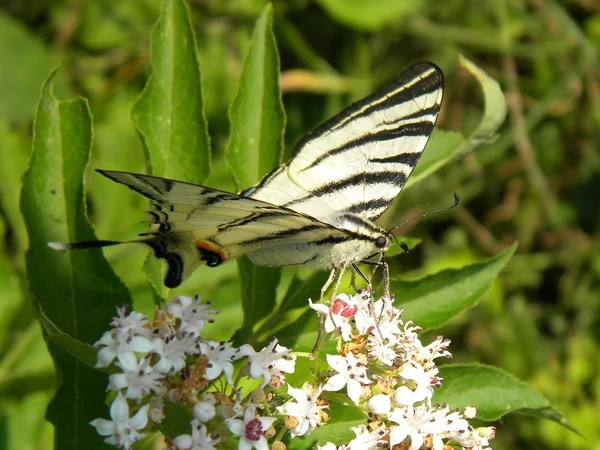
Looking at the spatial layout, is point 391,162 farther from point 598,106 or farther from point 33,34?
point 33,34

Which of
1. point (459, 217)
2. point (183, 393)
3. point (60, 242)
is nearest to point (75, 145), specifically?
point (60, 242)

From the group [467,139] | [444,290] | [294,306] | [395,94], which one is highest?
→ [395,94]

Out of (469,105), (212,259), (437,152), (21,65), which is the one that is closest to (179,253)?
(212,259)

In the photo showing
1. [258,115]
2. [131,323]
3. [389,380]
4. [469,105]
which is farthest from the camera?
[469,105]

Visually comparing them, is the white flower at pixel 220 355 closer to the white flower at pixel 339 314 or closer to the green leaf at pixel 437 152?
the white flower at pixel 339 314

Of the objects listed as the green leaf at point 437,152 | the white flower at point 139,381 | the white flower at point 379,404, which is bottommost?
the white flower at point 379,404

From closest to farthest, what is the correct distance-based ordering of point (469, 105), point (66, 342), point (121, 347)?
1. point (66, 342)
2. point (121, 347)
3. point (469, 105)

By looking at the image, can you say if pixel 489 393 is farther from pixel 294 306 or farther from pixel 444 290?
pixel 294 306

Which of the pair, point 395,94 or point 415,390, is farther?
point 395,94

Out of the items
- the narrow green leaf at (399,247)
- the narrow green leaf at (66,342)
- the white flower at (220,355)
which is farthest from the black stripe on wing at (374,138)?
the narrow green leaf at (66,342)
